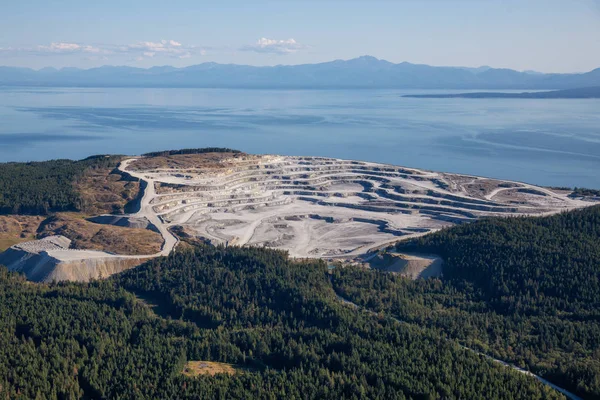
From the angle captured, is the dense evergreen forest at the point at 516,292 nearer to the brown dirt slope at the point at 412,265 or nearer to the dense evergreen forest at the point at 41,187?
the brown dirt slope at the point at 412,265

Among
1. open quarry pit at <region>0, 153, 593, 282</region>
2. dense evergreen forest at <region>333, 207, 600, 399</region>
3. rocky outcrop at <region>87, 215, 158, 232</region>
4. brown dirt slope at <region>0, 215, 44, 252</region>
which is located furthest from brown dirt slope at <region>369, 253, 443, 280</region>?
brown dirt slope at <region>0, 215, 44, 252</region>

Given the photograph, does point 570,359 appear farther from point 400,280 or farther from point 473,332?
point 400,280

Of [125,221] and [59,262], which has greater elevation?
[59,262]

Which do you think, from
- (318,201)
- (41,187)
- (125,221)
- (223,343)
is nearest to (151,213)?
(125,221)

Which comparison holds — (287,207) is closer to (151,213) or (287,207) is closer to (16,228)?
(151,213)

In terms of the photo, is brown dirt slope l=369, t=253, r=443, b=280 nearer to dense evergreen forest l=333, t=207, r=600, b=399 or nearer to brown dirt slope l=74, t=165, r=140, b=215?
dense evergreen forest l=333, t=207, r=600, b=399

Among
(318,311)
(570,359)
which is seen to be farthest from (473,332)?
(318,311)
